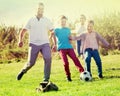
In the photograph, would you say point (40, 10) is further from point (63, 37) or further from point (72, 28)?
point (72, 28)

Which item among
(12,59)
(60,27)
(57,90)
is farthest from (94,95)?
(12,59)

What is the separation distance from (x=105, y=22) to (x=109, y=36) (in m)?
1.60

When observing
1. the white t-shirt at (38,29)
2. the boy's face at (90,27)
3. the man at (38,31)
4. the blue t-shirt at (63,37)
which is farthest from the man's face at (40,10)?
the boy's face at (90,27)

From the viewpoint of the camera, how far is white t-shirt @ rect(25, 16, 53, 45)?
12852mm

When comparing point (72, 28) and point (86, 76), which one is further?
point (72, 28)

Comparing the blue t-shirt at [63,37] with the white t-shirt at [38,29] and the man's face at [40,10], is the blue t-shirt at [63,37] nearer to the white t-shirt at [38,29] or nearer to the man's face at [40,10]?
the white t-shirt at [38,29]

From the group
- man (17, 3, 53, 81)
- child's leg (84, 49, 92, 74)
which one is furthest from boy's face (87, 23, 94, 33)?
man (17, 3, 53, 81)

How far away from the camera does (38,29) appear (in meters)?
12.9

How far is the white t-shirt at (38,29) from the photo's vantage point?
42.2 ft

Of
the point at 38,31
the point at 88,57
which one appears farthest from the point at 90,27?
the point at 38,31

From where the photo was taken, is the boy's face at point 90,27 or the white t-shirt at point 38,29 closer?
the white t-shirt at point 38,29

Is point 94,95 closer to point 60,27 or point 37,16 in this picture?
point 37,16

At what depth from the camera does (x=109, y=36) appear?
34125mm

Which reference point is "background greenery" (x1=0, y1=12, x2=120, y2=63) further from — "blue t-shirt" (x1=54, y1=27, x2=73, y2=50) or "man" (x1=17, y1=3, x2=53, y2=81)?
"man" (x1=17, y1=3, x2=53, y2=81)
